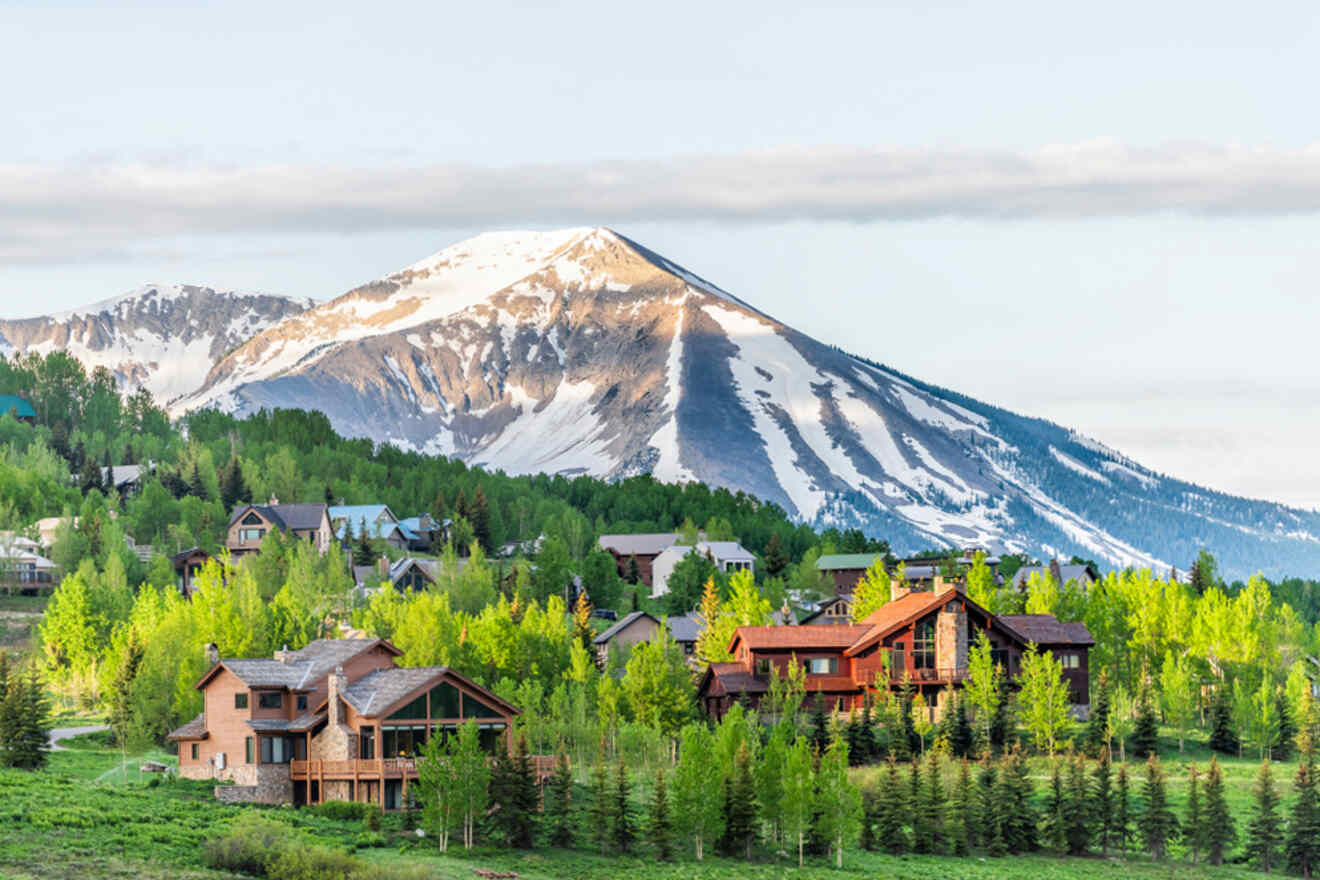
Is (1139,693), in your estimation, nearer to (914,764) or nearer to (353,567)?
(914,764)

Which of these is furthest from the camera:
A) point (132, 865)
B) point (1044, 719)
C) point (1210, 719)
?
point (1210, 719)

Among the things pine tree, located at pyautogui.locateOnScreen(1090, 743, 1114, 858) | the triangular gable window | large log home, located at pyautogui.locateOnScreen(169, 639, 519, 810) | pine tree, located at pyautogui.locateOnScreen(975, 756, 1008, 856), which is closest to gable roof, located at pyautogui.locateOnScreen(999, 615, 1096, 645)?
pine tree, located at pyautogui.locateOnScreen(1090, 743, 1114, 858)

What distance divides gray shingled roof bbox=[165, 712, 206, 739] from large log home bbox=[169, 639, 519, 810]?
44 millimetres

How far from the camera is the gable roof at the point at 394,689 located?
86.3 meters

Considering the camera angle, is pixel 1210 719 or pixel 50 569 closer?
pixel 1210 719

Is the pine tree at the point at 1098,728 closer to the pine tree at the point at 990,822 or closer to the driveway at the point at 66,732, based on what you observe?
the pine tree at the point at 990,822

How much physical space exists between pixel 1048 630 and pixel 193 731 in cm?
5173

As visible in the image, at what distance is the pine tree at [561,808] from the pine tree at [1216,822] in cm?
2679

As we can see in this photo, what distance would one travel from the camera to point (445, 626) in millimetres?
112938

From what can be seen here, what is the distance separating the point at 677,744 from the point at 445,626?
601 inches

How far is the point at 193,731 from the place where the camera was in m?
90.9

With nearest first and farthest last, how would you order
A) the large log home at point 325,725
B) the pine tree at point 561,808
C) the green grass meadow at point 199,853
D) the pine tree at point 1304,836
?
1. the green grass meadow at point 199,853
2. the pine tree at point 561,808
3. the large log home at point 325,725
4. the pine tree at point 1304,836

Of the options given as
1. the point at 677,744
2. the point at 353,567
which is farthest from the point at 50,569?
the point at 677,744

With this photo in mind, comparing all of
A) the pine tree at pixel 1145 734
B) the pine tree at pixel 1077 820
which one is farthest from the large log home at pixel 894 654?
the pine tree at pixel 1077 820
